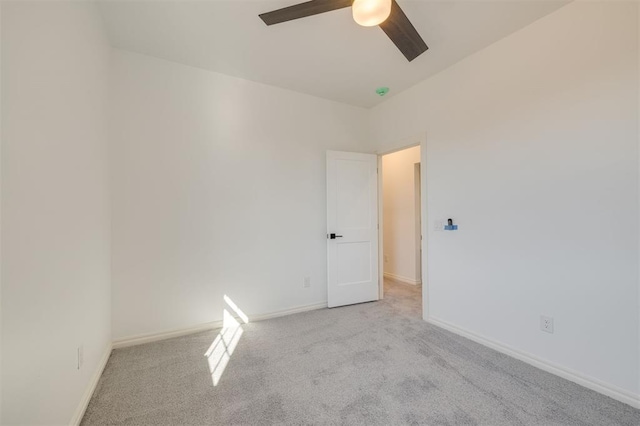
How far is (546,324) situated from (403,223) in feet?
9.13

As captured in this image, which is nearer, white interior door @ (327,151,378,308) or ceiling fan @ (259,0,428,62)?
ceiling fan @ (259,0,428,62)

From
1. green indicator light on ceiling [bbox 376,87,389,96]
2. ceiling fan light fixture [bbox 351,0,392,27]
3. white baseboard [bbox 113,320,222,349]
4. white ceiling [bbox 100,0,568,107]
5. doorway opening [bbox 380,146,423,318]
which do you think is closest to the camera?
ceiling fan light fixture [bbox 351,0,392,27]

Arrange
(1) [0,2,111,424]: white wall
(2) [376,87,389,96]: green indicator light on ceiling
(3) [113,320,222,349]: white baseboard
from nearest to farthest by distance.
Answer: (1) [0,2,111,424]: white wall
(3) [113,320,222,349]: white baseboard
(2) [376,87,389,96]: green indicator light on ceiling

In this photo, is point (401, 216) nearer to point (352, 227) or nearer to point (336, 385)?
point (352, 227)

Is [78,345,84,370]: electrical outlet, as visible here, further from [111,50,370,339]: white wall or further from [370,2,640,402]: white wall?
[370,2,640,402]: white wall

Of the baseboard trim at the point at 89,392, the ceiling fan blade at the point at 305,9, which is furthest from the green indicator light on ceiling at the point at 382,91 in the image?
the baseboard trim at the point at 89,392

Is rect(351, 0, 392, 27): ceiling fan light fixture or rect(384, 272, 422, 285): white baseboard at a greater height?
rect(351, 0, 392, 27): ceiling fan light fixture

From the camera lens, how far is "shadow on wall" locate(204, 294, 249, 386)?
6.85ft

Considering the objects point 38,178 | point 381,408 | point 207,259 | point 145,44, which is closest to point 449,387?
point 381,408

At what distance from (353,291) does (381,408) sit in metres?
1.91

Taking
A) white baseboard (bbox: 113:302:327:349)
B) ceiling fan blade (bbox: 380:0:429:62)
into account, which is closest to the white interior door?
white baseboard (bbox: 113:302:327:349)

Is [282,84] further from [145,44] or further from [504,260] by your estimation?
[504,260]

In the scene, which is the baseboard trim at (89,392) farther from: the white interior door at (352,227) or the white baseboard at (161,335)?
the white interior door at (352,227)

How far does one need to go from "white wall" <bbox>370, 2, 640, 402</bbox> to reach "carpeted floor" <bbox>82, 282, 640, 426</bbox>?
35cm
